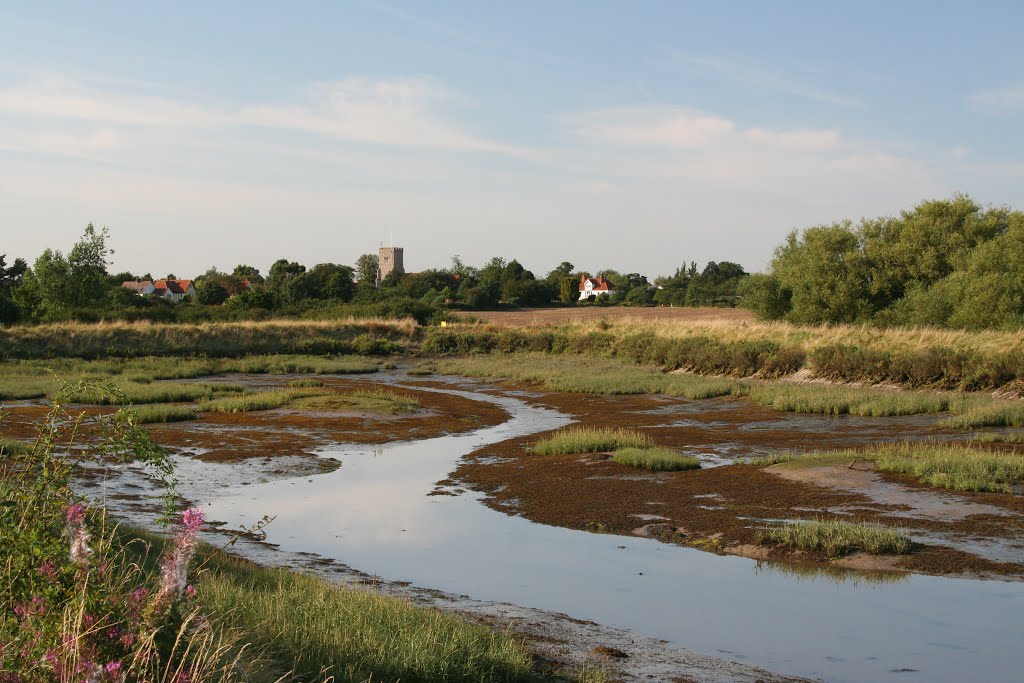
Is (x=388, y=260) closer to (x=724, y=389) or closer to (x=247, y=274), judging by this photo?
(x=247, y=274)

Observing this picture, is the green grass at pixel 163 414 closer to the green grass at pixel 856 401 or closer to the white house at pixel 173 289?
the green grass at pixel 856 401

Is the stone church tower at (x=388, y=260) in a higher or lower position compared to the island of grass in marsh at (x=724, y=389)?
higher

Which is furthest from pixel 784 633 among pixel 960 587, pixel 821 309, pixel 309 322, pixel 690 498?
pixel 309 322

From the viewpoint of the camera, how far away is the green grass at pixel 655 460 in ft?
68.1

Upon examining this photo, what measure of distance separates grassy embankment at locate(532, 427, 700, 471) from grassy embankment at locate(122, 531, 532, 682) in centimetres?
1158

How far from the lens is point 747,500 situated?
17281 mm

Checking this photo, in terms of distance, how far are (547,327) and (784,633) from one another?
58659 millimetres

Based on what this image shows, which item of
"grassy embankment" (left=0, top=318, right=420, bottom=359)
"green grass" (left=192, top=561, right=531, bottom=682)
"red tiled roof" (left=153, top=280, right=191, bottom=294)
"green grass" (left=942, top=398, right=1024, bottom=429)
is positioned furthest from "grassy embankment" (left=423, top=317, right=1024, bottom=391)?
"red tiled roof" (left=153, top=280, right=191, bottom=294)

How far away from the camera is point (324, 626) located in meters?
8.13

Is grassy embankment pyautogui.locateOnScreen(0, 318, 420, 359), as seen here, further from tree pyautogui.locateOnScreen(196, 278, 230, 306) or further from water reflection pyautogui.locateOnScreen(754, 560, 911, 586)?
tree pyautogui.locateOnScreen(196, 278, 230, 306)

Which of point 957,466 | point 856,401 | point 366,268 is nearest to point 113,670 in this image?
point 957,466

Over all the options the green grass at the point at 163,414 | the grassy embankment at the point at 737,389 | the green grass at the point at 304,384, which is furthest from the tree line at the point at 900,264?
the green grass at the point at 163,414

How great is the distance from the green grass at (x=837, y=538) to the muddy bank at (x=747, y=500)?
0.62 ft

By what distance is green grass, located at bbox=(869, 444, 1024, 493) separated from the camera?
17.4 m
